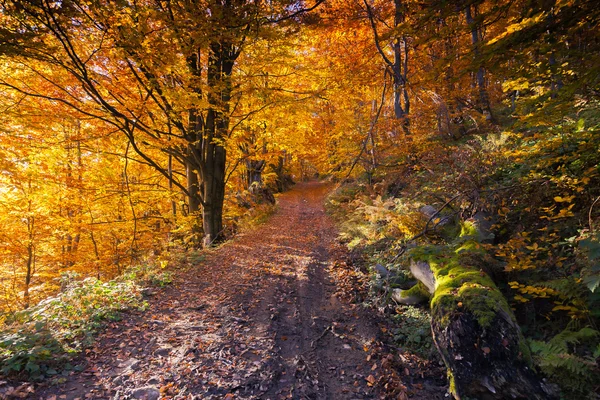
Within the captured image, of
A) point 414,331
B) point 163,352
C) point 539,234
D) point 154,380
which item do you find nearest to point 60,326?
point 163,352

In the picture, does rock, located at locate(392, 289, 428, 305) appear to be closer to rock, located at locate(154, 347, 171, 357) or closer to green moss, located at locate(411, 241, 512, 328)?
green moss, located at locate(411, 241, 512, 328)

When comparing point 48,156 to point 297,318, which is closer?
point 297,318

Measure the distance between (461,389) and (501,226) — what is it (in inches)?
124

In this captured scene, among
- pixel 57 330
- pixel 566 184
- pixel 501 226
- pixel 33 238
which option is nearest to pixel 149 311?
pixel 57 330

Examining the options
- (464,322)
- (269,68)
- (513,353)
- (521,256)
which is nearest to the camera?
(513,353)

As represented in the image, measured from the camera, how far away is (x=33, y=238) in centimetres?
1145

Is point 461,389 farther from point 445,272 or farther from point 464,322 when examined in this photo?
point 445,272

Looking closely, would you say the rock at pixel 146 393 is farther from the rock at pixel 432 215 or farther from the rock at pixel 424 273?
the rock at pixel 432 215

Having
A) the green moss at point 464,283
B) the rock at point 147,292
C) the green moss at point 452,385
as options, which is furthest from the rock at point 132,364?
the green moss at point 464,283

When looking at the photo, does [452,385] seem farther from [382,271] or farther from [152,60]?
[152,60]

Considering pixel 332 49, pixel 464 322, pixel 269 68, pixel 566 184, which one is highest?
pixel 332 49

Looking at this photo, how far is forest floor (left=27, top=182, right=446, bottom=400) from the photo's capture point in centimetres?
302

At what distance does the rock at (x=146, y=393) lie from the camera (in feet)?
9.33

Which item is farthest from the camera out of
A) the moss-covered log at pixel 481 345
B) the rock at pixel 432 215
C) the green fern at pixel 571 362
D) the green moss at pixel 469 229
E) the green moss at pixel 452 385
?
the rock at pixel 432 215
